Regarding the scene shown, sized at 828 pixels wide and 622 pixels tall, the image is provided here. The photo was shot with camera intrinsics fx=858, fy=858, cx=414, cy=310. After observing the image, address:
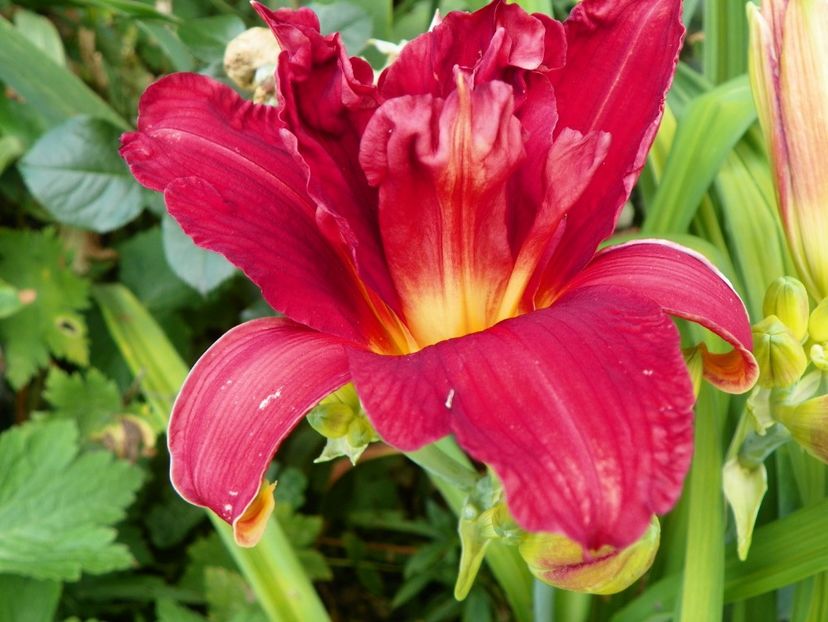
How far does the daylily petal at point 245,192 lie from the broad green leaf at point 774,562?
34cm

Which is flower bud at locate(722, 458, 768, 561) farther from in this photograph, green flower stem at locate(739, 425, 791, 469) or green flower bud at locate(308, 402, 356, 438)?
green flower bud at locate(308, 402, 356, 438)

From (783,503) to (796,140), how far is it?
0.33 m

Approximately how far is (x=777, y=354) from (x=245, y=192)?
13.7 inches

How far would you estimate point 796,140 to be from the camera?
570 millimetres

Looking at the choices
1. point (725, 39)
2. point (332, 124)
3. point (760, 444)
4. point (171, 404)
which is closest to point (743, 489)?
point (760, 444)

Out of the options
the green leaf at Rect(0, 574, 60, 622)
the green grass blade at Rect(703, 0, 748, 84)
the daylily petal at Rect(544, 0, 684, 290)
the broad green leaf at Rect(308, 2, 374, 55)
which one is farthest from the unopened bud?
the green leaf at Rect(0, 574, 60, 622)

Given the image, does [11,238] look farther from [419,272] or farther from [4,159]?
[419,272]

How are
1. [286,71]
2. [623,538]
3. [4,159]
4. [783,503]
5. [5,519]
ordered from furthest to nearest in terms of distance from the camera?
[4,159] → [5,519] → [783,503] → [286,71] → [623,538]

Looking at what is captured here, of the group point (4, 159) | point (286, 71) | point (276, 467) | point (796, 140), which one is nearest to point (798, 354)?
point (796, 140)

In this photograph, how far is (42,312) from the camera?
1.01 m

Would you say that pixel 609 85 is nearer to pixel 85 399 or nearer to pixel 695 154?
pixel 695 154

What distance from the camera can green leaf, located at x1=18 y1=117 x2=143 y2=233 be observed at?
0.94 meters

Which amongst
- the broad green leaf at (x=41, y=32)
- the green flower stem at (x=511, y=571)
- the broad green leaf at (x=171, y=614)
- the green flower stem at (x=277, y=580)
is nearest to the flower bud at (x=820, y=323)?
the green flower stem at (x=511, y=571)

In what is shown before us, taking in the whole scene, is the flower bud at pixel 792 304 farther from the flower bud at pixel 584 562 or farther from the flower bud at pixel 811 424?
the flower bud at pixel 584 562
